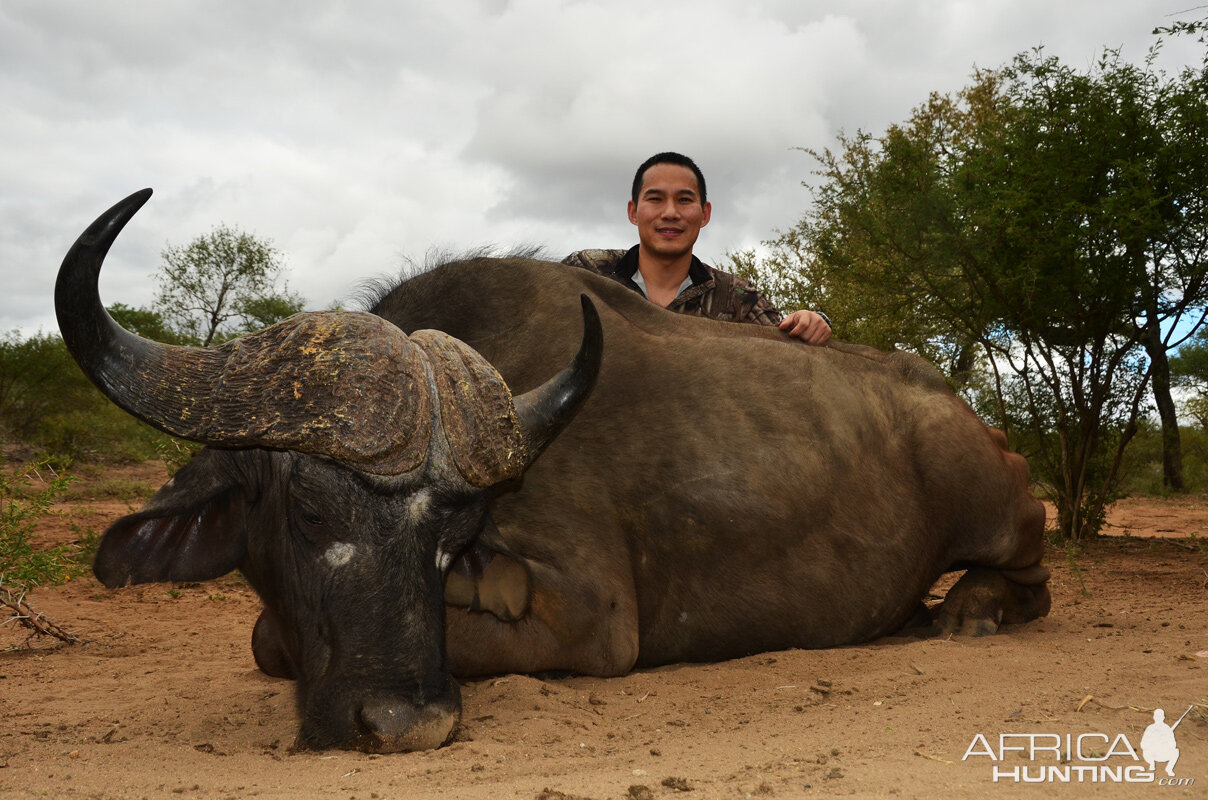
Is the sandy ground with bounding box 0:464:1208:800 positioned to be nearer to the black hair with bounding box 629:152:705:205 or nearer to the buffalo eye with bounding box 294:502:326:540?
the buffalo eye with bounding box 294:502:326:540

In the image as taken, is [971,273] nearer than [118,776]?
No

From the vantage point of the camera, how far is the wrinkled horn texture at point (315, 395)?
3.20 meters

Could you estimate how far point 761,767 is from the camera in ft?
→ 9.51

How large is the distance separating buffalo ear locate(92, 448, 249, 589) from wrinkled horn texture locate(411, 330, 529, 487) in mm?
909

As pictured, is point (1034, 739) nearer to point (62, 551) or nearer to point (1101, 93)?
point (62, 551)

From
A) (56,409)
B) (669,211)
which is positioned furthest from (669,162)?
(56,409)

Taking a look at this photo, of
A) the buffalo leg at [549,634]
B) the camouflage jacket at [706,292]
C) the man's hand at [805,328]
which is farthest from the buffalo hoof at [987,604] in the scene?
the camouflage jacket at [706,292]

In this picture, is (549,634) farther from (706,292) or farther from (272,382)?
(706,292)

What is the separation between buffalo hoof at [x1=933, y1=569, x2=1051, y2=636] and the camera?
5445 millimetres

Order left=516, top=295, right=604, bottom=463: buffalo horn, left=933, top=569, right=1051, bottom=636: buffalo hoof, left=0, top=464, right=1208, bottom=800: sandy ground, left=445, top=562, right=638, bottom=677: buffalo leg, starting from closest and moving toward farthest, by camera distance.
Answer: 1. left=0, top=464, right=1208, bottom=800: sandy ground
2. left=516, top=295, right=604, bottom=463: buffalo horn
3. left=445, top=562, right=638, bottom=677: buffalo leg
4. left=933, top=569, right=1051, bottom=636: buffalo hoof

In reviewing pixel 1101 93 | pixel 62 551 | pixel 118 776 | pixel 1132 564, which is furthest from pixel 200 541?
pixel 1101 93

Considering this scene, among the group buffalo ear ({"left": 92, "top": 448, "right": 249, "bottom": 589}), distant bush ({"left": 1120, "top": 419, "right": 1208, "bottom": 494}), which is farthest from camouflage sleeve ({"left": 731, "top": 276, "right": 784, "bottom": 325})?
distant bush ({"left": 1120, "top": 419, "right": 1208, "bottom": 494})

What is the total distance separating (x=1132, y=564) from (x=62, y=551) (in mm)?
8385

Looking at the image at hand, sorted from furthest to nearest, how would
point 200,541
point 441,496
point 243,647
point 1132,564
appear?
1. point 1132,564
2. point 243,647
3. point 200,541
4. point 441,496
